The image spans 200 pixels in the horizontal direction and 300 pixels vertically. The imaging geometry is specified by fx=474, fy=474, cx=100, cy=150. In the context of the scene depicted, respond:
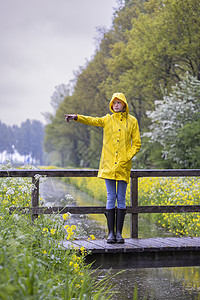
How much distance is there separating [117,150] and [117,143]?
10 centimetres

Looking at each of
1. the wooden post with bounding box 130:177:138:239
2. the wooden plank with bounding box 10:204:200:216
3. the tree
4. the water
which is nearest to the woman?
the wooden plank with bounding box 10:204:200:216

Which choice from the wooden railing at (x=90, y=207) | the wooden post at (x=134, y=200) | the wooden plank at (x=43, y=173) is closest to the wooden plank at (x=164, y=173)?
the wooden railing at (x=90, y=207)

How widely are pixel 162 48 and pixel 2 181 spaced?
18.3 meters

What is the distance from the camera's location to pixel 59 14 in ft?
182

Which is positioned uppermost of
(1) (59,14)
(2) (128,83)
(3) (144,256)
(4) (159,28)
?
(1) (59,14)

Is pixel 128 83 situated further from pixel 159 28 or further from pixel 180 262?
pixel 180 262

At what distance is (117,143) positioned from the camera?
6.34m

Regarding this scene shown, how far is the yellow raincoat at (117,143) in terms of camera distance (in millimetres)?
6277

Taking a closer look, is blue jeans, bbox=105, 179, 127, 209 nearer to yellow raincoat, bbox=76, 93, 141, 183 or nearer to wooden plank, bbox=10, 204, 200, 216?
yellow raincoat, bbox=76, 93, 141, 183

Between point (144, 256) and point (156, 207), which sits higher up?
point (156, 207)

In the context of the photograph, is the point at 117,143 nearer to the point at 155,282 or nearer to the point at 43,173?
the point at 43,173

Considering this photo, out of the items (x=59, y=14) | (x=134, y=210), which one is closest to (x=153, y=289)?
(x=134, y=210)

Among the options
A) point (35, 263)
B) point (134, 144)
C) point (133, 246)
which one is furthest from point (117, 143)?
point (35, 263)

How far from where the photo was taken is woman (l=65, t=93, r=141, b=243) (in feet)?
20.6
